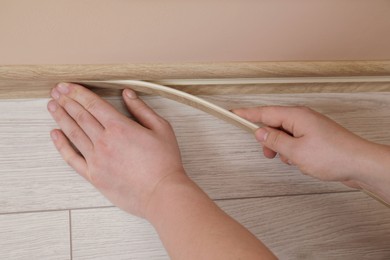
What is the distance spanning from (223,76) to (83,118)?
20cm

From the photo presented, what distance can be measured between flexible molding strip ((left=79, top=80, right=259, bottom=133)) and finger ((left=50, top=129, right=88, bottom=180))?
0.08 meters

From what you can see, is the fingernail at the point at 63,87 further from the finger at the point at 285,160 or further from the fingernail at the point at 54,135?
the finger at the point at 285,160

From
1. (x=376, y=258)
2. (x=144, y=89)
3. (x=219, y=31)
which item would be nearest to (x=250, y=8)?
(x=219, y=31)

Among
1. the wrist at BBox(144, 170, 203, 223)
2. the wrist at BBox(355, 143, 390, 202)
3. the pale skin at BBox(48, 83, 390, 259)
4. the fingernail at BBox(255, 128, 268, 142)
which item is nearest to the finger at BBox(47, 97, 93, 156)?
the pale skin at BBox(48, 83, 390, 259)

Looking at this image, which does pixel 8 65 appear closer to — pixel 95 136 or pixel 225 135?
pixel 95 136

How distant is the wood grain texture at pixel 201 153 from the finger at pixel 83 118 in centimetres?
4

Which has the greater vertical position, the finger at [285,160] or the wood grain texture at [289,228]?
the finger at [285,160]

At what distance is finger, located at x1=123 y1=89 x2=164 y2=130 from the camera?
59 centimetres

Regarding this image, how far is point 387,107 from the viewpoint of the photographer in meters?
0.72

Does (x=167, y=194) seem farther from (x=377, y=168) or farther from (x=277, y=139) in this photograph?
(x=377, y=168)

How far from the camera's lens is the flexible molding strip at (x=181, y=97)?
582 mm

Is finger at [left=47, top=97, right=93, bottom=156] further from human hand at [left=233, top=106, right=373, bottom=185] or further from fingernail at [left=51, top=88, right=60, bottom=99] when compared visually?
human hand at [left=233, top=106, right=373, bottom=185]

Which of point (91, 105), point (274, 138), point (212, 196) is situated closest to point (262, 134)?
point (274, 138)

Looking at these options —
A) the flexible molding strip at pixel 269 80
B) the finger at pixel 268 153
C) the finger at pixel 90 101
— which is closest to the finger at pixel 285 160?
the finger at pixel 268 153
